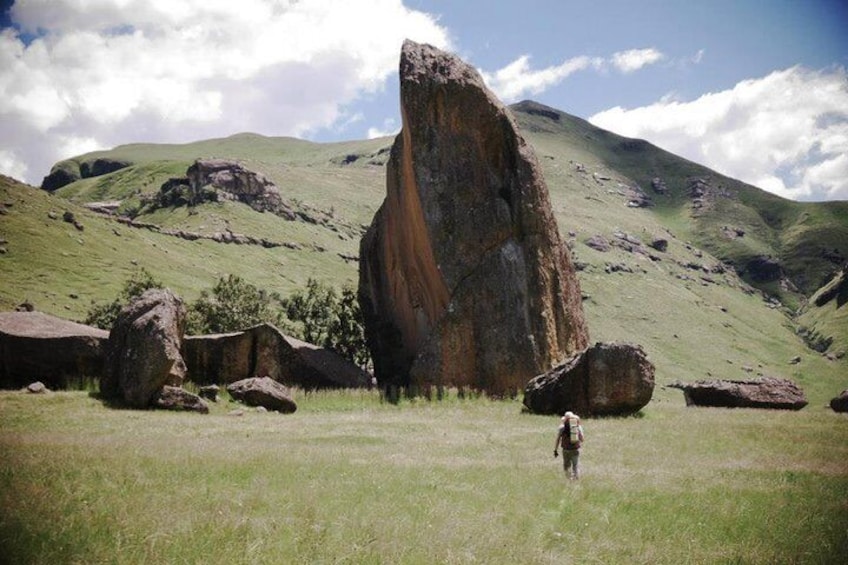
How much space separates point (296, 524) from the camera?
1054cm

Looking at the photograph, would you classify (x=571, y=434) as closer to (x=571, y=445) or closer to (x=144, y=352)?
(x=571, y=445)

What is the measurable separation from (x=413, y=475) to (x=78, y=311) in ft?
312

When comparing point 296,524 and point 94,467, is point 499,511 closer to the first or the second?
point 296,524

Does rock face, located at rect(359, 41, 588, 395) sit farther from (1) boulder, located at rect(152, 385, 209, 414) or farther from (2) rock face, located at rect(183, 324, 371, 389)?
(1) boulder, located at rect(152, 385, 209, 414)

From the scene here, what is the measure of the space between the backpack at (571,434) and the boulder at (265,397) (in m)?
17.3

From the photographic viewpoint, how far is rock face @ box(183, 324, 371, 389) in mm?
35656

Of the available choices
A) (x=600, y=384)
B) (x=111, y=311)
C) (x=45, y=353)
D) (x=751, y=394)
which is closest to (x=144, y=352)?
(x=45, y=353)

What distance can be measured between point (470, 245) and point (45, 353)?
23.8 meters

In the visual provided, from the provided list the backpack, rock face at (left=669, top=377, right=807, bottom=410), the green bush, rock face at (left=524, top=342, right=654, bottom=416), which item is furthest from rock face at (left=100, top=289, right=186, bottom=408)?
the green bush

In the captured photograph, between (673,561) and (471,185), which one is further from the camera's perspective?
(471,185)

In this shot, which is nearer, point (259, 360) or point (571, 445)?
point (571, 445)

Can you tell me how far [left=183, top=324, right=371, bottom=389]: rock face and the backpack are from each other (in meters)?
23.6

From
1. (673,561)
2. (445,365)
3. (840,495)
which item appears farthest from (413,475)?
(445,365)

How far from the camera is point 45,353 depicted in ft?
103
